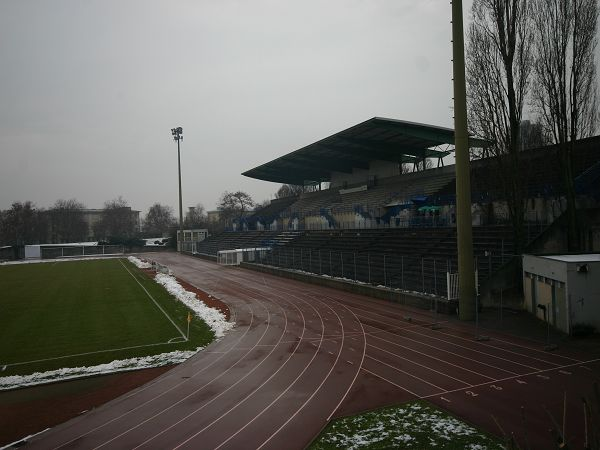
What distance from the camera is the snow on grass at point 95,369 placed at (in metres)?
14.2

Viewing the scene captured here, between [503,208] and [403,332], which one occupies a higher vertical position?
[503,208]

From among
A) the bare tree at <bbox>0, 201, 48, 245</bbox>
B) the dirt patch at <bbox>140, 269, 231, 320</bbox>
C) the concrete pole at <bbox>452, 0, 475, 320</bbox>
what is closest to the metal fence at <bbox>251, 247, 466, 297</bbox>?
the concrete pole at <bbox>452, 0, 475, 320</bbox>

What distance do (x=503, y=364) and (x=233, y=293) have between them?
70.7 feet

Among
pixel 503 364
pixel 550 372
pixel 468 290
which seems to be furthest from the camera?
pixel 468 290

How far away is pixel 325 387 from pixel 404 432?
3.49 metres

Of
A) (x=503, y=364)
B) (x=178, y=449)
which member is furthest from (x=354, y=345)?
(x=178, y=449)

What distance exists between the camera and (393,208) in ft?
143

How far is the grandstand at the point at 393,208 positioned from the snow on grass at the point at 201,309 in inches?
430

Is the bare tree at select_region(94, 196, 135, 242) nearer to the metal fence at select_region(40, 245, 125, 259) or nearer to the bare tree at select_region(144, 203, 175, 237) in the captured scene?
the bare tree at select_region(144, 203, 175, 237)

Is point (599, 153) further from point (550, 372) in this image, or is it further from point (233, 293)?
point (233, 293)

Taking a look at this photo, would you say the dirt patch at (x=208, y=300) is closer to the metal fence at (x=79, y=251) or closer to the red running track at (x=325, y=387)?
the red running track at (x=325, y=387)

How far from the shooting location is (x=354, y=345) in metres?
17.0

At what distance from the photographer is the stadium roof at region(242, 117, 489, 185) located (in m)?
43.6

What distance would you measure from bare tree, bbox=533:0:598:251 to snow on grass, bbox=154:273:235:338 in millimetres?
18642
